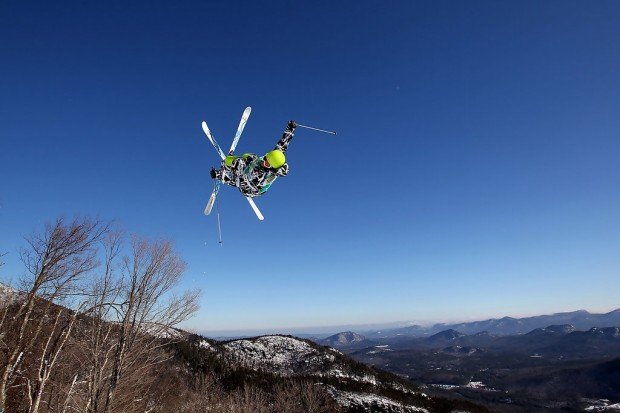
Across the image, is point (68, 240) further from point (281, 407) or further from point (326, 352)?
point (326, 352)

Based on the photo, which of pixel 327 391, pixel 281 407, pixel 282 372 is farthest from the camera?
pixel 282 372

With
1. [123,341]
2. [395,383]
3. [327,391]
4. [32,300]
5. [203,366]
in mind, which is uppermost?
[32,300]

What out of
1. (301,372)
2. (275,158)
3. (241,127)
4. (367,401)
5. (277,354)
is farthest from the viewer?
(277,354)

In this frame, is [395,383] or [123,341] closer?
[123,341]

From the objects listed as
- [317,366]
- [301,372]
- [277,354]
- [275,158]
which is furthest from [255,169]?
[277,354]

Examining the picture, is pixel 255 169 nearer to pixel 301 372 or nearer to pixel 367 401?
pixel 367 401

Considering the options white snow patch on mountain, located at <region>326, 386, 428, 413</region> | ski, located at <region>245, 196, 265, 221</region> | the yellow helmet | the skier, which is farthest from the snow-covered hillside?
the yellow helmet

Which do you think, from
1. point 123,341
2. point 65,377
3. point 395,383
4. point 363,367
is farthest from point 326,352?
point 123,341

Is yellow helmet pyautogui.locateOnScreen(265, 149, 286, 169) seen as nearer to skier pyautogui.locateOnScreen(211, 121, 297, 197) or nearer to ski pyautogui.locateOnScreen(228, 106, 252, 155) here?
skier pyautogui.locateOnScreen(211, 121, 297, 197)
